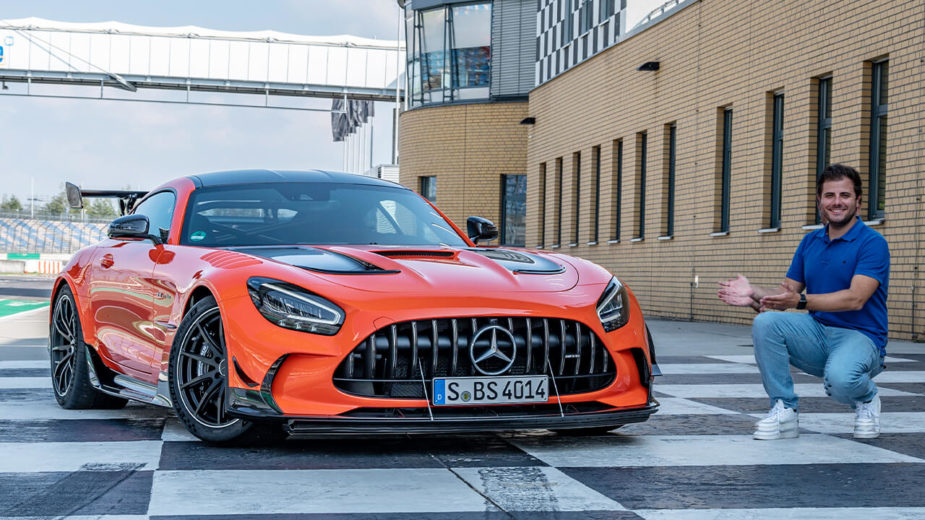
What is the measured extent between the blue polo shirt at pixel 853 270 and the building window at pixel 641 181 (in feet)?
56.6

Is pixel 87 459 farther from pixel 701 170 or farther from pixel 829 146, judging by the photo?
pixel 701 170

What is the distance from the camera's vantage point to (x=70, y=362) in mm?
6922

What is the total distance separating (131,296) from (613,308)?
8.20 feet

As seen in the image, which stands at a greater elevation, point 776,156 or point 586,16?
point 586,16

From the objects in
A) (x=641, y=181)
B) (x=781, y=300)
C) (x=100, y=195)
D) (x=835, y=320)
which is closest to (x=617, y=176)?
(x=641, y=181)

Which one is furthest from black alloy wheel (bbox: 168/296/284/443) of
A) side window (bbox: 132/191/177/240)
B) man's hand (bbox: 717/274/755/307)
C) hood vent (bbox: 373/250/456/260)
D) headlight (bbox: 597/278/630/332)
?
man's hand (bbox: 717/274/755/307)

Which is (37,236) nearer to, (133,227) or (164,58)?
(164,58)

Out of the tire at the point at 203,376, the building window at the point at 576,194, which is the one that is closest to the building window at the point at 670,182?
the building window at the point at 576,194

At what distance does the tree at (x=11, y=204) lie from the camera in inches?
5782

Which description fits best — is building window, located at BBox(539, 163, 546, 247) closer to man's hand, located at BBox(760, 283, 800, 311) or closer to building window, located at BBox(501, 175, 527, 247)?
building window, located at BBox(501, 175, 527, 247)

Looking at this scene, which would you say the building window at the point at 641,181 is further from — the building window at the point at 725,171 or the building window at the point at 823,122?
the building window at the point at 823,122

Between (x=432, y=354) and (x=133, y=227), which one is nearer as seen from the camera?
(x=432, y=354)

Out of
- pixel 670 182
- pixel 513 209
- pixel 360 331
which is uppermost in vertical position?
pixel 670 182

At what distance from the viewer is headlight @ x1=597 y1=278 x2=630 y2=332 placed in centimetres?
518
